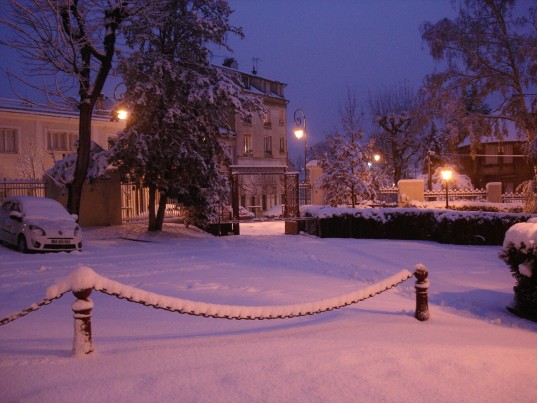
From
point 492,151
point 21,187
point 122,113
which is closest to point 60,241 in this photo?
point 122,113

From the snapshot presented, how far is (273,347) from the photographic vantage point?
5.47m

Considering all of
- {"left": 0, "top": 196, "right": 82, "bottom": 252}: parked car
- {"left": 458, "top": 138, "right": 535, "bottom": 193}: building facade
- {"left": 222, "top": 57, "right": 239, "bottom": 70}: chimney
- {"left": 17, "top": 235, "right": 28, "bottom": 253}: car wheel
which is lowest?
{"left": 17, "top": 235, "right": 28, "bottom": 253}: car wheel

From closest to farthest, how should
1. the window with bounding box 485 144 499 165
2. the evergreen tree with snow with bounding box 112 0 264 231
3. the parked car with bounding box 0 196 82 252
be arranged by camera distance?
the parked car with bounding box 0 196 82 252 → the evergreen tree with snow with bounding box 112 0 264 231 → the window with bounding box 485 144 499 165

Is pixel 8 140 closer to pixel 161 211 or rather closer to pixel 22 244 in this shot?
pixel 161 211

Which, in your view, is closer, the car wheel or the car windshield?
the car wheel

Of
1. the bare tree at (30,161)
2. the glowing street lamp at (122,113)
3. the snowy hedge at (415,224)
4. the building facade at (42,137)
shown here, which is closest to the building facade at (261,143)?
the building facade at (42,137)

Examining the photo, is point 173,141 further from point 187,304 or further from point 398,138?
point 398,138

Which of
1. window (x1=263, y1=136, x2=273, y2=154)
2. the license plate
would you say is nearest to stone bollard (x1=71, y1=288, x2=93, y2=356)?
the license plate

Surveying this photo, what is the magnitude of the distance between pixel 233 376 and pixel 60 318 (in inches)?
130

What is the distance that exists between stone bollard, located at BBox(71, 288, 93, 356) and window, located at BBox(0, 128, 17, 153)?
105 ft

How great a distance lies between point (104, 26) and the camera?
16281mm

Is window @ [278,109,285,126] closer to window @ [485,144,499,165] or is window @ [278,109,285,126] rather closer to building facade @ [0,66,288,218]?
building facade @ [0,66,288,218]

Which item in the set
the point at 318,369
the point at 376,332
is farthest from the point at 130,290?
the point at 376,332

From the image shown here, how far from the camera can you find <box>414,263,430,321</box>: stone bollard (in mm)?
6688
